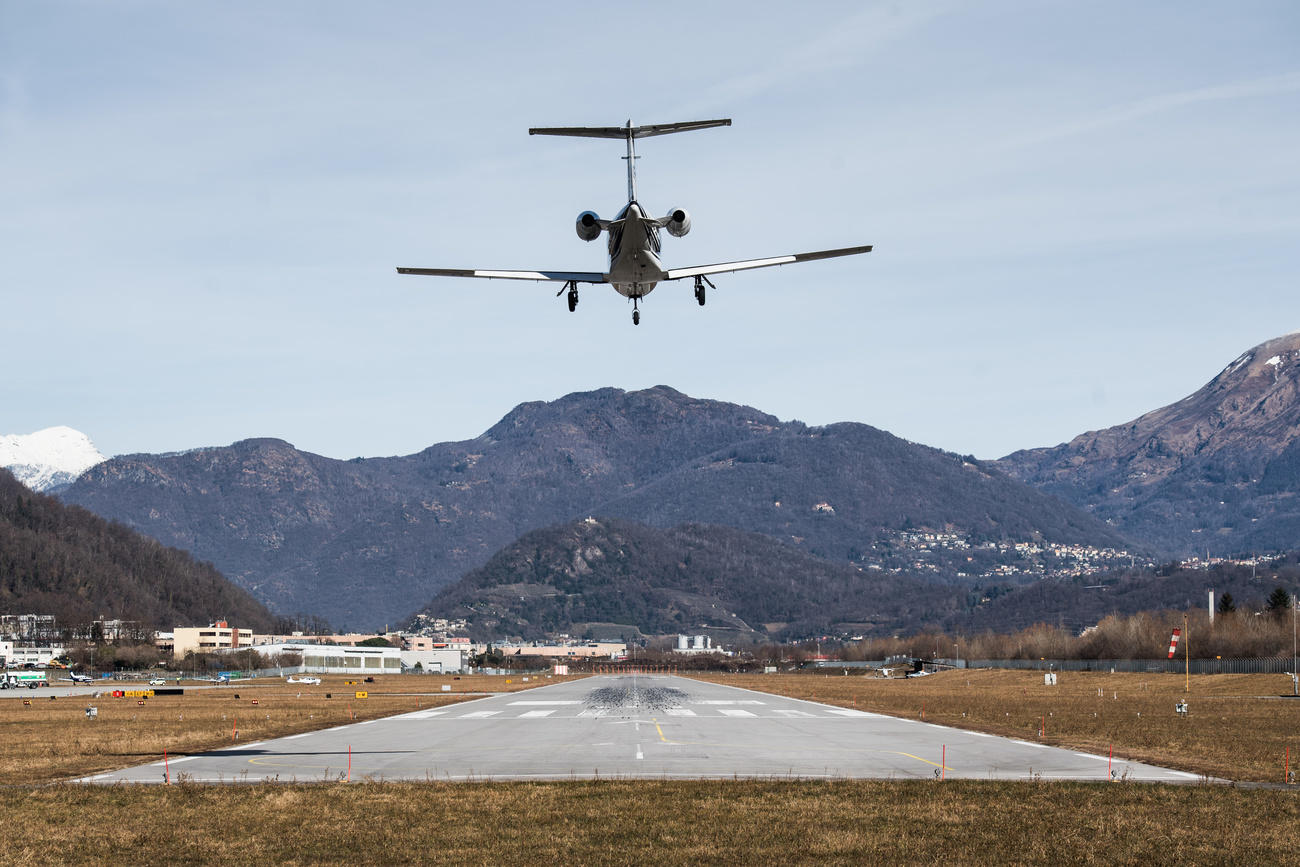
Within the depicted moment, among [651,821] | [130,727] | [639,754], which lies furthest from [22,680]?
[651,821]

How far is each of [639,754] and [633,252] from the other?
20385 mm

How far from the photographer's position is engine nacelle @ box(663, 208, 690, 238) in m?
43.5

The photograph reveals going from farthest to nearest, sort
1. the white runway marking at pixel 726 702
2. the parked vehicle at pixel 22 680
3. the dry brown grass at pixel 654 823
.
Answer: the parked vehicle at pixel 22 680
the white runway marking at pixel 726 702
the dry brown grass at pixel 654 823

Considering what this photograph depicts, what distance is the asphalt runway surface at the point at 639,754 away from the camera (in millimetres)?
43438

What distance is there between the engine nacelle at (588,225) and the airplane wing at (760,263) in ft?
12.3

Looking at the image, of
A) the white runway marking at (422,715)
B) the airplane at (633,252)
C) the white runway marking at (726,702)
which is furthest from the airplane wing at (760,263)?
the white runway marking at (726,702)

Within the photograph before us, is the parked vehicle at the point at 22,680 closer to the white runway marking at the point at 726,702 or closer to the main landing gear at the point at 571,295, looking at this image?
the white runway marking at the point at 726,702

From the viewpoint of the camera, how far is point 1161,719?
79750 mm

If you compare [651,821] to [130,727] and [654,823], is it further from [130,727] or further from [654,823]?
[130,727]

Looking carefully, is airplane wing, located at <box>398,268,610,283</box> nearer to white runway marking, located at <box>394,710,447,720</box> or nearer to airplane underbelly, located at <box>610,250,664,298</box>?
airplane underbelly, located at <box>610,250,664,298</box>

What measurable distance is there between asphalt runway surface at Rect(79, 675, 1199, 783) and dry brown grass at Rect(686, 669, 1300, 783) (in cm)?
316

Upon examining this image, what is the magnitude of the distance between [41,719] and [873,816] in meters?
68.9

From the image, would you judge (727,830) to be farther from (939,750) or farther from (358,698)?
(358,698)

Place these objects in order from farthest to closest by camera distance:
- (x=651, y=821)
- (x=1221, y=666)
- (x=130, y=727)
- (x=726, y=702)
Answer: (x=1221, y=666)
(x=726, y=702)
(x=130, y=727)
(x=651, y=821)
